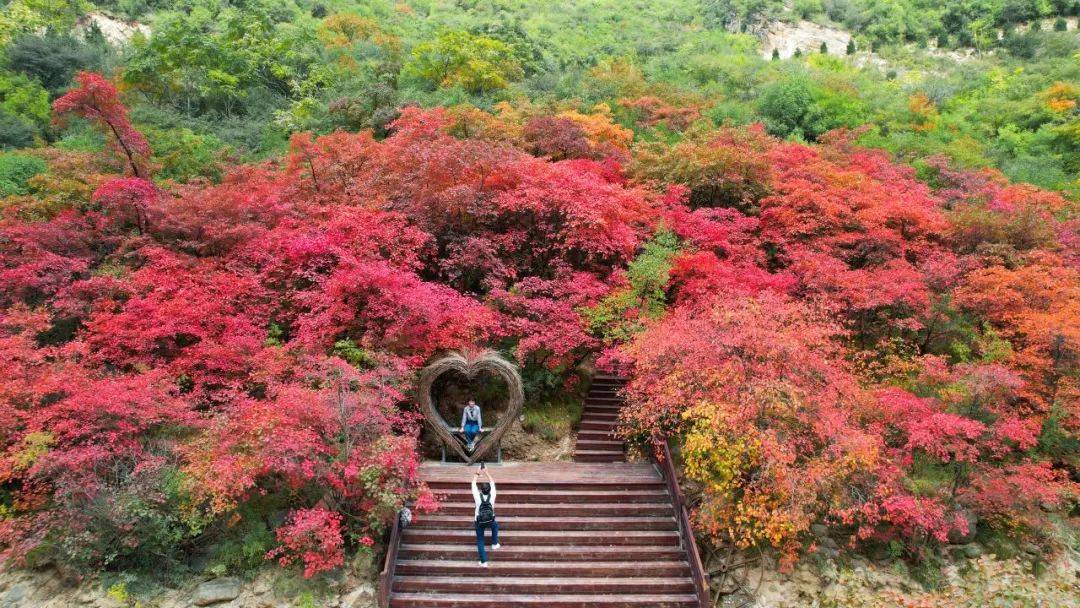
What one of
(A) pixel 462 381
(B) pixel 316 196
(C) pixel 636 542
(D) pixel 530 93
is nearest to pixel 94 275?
(B) pixel 316 196

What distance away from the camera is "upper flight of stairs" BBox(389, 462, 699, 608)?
1004cm

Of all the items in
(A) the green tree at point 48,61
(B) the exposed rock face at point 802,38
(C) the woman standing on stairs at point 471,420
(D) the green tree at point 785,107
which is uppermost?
(B) the exposed rock face at point 802,38

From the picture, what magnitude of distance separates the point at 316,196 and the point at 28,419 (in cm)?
867

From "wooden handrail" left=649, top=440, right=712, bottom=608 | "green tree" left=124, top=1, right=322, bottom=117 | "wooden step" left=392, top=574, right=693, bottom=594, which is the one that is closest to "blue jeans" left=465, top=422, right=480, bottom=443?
"wooden step" left=392, top=574, right=693, bottom=594

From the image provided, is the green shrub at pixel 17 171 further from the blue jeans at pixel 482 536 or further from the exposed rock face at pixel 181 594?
the blue jeans at pixel 482 536

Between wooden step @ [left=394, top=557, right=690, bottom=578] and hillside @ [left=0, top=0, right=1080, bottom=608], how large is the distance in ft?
1.27

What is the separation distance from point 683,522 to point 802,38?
56981mm

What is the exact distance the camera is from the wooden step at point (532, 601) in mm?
9820

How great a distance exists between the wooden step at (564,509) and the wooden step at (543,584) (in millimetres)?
1409

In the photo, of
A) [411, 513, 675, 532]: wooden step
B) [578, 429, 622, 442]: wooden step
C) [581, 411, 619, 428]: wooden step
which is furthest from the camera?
[581, 411, 619, 428]: wooden step

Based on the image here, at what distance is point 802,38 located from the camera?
2099 inches

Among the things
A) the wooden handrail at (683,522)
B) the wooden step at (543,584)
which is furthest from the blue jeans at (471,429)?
the wooden handrail at (683,522)

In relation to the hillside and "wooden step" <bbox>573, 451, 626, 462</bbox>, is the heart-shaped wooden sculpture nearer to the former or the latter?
the hillside

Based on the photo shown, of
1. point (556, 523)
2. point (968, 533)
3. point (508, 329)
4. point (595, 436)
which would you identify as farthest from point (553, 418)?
point (968, 533)
